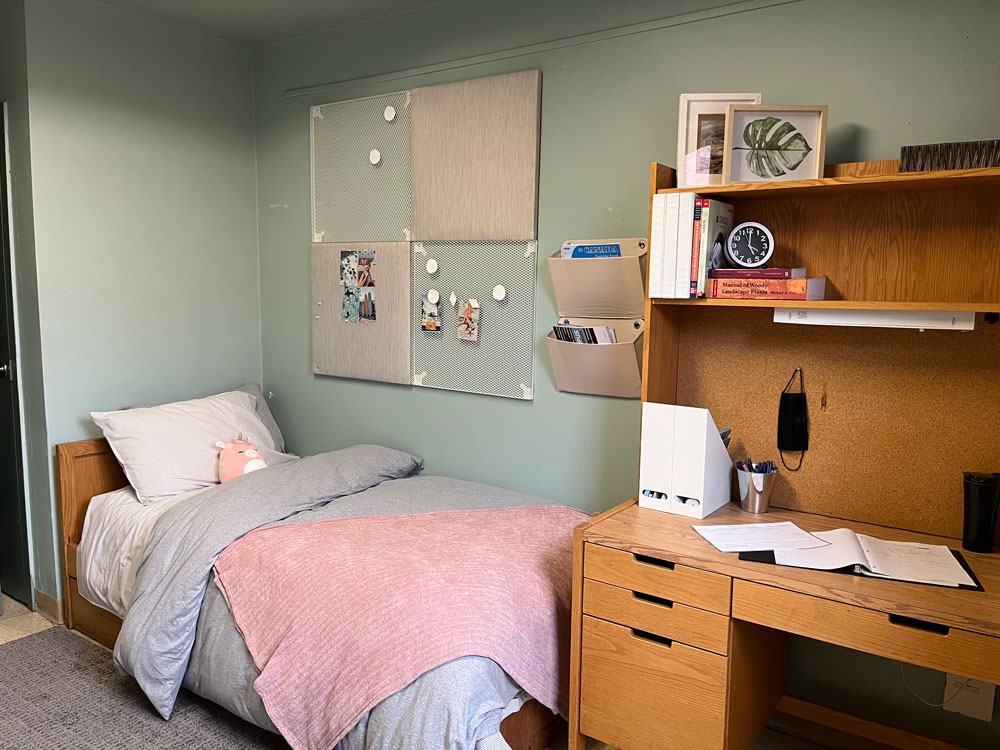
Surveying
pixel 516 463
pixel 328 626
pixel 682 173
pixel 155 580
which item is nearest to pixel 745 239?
pixel 682 173

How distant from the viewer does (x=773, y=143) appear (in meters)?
2.03

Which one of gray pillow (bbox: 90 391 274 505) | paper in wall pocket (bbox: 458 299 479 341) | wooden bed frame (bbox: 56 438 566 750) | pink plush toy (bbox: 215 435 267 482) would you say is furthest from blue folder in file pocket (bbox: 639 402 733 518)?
wooden bed frame (bbox: 56 438 566 750)

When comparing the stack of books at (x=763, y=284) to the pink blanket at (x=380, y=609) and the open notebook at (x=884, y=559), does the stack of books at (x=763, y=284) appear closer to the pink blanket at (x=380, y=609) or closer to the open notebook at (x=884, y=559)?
the open notebook at (x=884, y=559)

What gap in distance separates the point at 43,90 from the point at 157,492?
1.58 m

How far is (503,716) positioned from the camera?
1857 millimetres

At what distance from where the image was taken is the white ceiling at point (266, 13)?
295 centimetres

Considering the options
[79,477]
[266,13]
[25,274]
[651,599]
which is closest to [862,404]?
[651,599]

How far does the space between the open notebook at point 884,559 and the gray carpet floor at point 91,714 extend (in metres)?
1.62

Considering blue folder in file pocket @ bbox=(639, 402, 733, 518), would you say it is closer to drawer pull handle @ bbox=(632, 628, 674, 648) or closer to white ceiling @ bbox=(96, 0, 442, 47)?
drawer pull handle @ bbox=(632, 628, 674, 648)

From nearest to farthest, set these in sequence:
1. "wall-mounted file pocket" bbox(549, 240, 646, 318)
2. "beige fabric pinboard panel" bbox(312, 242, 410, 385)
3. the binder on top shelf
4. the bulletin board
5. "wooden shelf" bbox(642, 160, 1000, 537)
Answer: "wooden shelf" bbox(642, 160, 1000, 537) < the binder on top shelf < "wall-mounted file pocket" bbox(549, 240, 646, 318) < the bulletin board < "beige fabric pinboard panel" bbox(312, 242, 410, 385)

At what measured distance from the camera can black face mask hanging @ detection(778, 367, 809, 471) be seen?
2.20 m

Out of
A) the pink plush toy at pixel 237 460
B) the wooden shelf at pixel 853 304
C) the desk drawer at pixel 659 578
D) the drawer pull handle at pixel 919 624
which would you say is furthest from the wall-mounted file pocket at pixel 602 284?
the pink plush toy at pixel 237 460

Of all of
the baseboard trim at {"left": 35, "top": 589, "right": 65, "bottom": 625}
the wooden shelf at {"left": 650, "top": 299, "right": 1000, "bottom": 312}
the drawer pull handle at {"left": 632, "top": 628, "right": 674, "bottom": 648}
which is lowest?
the baseboard trim at {"left": 35, "top": 589, "right": 65, "bottom": 625}

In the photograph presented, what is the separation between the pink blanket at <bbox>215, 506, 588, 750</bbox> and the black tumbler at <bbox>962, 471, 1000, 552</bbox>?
1048mm
